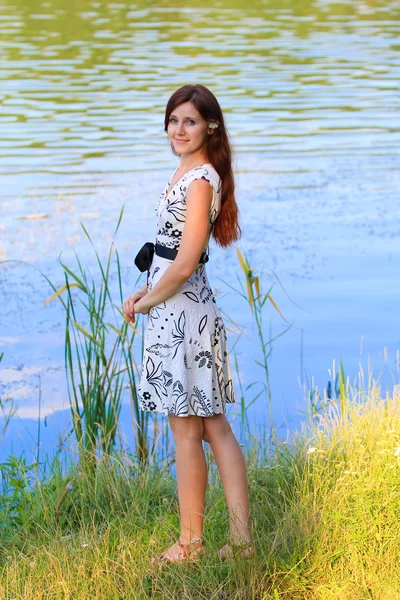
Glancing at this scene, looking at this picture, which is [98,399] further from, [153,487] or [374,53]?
[374,53]

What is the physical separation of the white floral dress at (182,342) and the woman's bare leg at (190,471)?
0.25 ft

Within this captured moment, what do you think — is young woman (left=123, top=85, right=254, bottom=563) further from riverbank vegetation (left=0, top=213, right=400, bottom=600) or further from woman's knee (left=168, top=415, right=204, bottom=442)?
riverbank vegetation (left=0, top=213, right=400, bottom=600)

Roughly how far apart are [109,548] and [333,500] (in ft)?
2.25

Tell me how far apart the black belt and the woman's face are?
0.98 ft

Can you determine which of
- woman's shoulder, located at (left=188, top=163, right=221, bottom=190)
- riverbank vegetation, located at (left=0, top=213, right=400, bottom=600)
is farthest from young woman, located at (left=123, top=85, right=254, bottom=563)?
riverbank vegetation, located at (left=0, top=213, right=400, bottom=600)

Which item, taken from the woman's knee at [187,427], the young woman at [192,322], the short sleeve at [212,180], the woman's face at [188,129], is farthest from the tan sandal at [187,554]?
the woman's face at [188,129]

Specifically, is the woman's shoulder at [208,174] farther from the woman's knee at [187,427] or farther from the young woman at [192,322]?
the woman's knee at [187,427]

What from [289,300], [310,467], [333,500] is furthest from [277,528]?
[289,300]

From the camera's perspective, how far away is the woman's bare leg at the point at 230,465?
3.25 metres

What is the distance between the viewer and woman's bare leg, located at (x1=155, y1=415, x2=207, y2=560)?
3.24 m

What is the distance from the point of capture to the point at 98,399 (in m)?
4.37

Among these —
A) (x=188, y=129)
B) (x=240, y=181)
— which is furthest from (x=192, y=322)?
(x=240, y=181)

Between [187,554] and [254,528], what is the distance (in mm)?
230

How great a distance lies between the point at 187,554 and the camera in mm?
3154
